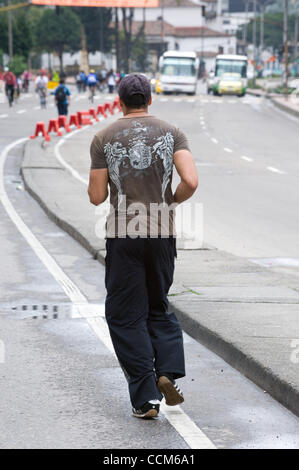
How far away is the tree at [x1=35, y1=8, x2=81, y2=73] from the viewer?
12594 centimetres

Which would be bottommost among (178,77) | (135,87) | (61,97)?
(178,77)

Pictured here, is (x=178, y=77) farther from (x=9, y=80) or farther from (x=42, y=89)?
(x=9, y=80)

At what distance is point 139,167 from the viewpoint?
5.86m

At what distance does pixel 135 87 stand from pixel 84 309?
359cm

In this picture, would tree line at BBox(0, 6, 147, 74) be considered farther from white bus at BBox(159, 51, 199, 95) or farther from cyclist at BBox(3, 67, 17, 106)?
cyclist at BBox(3, 67, 17, 106)

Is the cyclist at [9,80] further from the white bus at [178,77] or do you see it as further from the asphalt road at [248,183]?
the white bus at [178,77]

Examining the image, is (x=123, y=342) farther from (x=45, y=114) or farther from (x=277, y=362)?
(x=45, y=114)

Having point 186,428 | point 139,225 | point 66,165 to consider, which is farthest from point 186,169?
point 66,165

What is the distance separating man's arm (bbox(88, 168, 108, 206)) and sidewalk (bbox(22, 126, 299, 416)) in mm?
1502

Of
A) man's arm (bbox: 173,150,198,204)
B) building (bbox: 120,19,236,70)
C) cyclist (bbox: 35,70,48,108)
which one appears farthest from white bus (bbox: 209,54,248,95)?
building (bbox: 120,19,236,70)

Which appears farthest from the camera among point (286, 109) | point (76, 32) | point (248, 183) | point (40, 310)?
point (76, 32)

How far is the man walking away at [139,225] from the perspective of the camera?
19.2ft

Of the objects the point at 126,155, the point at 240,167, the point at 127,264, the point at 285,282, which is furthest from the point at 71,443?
the point at 240,167

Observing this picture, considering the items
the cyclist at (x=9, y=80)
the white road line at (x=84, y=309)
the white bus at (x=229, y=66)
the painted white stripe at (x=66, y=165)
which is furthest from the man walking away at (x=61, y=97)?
the white bus at (x=229, y=66)
